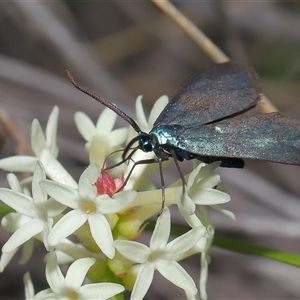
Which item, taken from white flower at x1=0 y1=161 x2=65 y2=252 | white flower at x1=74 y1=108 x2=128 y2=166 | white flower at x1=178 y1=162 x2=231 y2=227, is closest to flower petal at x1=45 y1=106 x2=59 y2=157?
white flower at x1=74 y1=108 x2=128 y2=166

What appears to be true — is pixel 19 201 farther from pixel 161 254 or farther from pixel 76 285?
pixel 161 254

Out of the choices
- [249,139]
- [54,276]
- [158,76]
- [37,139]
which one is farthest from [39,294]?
[158,76]

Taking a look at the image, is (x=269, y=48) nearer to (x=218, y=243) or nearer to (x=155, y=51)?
(x=155, y=51)

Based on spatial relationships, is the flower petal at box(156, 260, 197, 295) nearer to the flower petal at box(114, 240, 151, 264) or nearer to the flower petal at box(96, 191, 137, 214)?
the flower petal at box(114, 240, 151, 264)

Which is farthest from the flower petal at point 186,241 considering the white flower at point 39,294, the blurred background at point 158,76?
the blurred background at point 158,76

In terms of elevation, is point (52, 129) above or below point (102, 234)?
above

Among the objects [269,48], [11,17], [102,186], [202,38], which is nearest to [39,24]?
[11,17]
